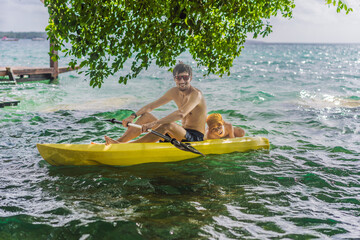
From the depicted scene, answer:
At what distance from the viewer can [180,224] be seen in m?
4.47

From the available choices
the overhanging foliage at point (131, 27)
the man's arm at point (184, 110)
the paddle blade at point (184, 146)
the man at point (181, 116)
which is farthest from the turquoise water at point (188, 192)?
the overhanging foliage at point (131, 27)

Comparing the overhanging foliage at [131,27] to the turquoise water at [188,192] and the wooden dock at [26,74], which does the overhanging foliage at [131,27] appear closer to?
the turquoise water at [188,192]

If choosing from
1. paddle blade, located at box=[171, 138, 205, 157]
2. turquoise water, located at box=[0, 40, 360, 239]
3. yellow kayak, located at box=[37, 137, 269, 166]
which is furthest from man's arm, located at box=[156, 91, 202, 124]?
turquoise water, located at box=[0, 40, 360, 239]

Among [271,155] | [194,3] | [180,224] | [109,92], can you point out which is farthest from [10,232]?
[109,92]

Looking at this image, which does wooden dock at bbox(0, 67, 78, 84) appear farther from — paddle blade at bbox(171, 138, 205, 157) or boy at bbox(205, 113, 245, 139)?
paddle blade at bbox(171, 138, 205, 157)

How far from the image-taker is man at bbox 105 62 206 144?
6.38 m

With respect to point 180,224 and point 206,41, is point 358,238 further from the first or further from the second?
Result: point 206,41

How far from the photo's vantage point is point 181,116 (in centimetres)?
630

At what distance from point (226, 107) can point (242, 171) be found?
28.1ft

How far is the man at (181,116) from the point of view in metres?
6.38

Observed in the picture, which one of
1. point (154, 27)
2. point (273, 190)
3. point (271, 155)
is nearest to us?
point (273, 190)

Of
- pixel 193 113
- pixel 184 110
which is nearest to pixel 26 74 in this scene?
pixel 193 113

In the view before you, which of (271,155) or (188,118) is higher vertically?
(188,118)

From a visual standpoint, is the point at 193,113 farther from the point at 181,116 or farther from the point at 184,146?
the point at 184,146
